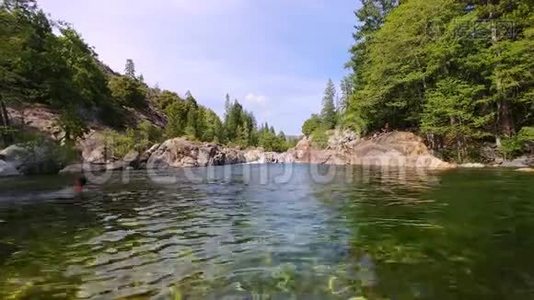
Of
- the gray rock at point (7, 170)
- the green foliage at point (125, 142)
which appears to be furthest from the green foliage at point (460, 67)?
the gray rock at point (7, 170)

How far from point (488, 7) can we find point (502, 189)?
2894 cm

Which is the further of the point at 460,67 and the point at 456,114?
the point at 460,67

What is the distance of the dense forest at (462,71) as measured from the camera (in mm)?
35500

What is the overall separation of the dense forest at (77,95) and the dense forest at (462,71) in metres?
33.0

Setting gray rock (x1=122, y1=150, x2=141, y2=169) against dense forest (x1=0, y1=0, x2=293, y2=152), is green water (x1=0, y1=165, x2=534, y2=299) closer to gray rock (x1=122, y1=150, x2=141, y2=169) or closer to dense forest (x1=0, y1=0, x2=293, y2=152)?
dense forest (x1=0, y1=0, x2=293, y2=152)

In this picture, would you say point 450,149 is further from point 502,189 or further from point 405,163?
point 502,189

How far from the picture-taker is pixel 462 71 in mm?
40938

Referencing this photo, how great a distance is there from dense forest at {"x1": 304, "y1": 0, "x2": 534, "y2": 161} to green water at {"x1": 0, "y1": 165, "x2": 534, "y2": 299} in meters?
24.0

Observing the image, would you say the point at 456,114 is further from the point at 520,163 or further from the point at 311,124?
the point at 311,124

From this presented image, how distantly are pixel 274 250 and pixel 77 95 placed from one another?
54338 millimetres

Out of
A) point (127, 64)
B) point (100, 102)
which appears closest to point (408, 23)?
point (100, 102)

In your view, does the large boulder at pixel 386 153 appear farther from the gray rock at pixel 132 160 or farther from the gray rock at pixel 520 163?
the gray rock at pixel 132 160

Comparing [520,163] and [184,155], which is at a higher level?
[184,155]

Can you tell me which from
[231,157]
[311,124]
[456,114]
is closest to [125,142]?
→ [231,157]
